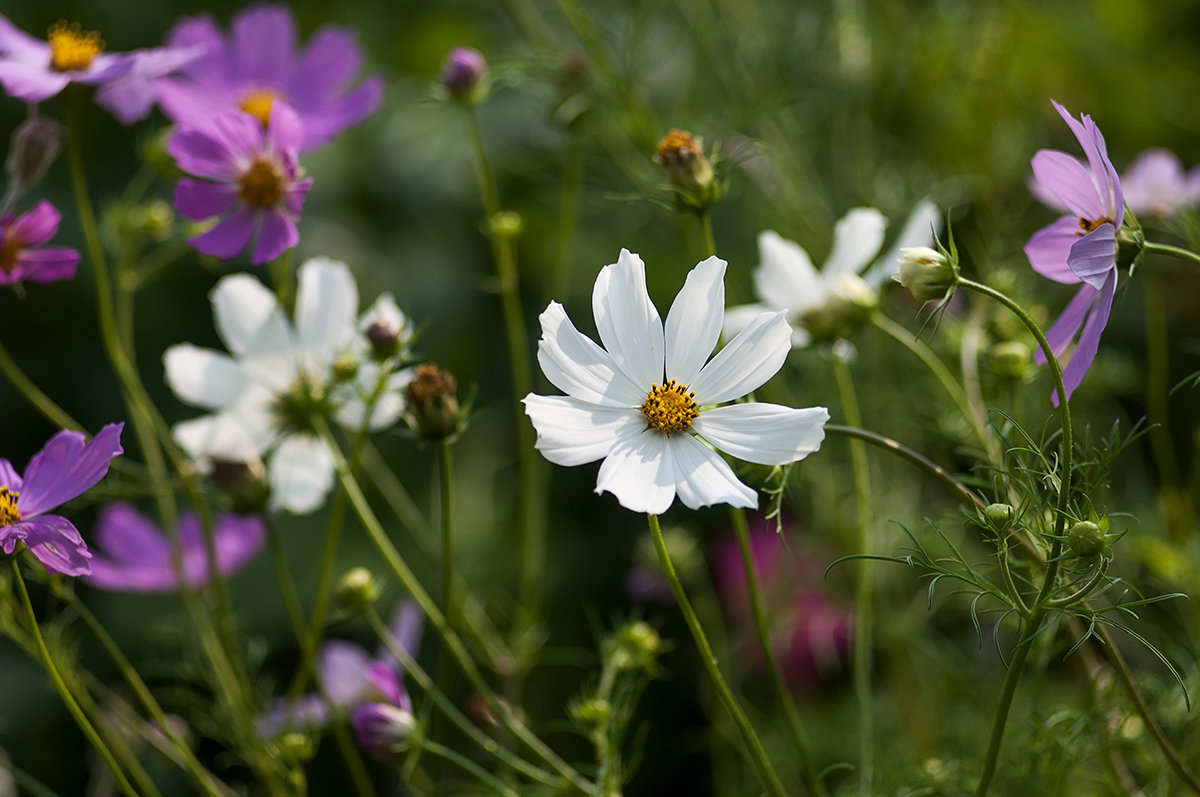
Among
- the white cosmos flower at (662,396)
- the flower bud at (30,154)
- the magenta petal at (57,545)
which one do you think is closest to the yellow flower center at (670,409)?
the white cosmos flower at (662,396)

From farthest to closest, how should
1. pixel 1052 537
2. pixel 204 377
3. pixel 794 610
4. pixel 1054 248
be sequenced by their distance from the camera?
1. pixel 794 610
2. pixel 204 377
3. pixel 1054 248
4. pixel 1052 537

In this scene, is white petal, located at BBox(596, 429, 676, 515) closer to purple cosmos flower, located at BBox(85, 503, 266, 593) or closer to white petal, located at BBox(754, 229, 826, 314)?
white petal, located at BBox(754, 229, 826, 314)

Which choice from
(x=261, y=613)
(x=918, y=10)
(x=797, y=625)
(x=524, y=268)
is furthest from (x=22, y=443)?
(x=918, y=10)

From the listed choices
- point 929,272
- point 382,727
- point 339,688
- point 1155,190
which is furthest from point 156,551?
point 1155,190

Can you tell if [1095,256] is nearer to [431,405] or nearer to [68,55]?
[431,405]

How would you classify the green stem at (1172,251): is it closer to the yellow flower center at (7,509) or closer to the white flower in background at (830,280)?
the white flower in background at (830,280)

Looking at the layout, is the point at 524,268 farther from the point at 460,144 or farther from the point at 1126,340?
the point at 1126,340
